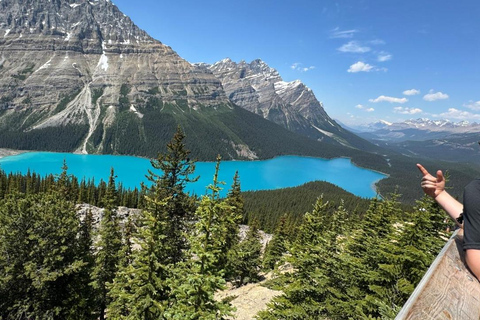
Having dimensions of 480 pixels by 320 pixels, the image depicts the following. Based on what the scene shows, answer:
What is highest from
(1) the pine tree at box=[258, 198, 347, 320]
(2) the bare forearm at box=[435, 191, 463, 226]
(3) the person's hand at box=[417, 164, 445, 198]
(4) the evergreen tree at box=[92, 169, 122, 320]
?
(3) the person's hand at box=[417, 164, 445, 198]

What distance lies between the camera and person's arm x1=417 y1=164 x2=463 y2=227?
12.5 feet

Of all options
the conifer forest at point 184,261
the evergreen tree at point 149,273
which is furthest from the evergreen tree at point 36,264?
the evergreen tree at point 149,273

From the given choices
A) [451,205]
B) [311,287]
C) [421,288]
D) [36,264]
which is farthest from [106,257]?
[421,288]

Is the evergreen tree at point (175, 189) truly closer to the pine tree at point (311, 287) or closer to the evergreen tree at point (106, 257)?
the pine tree at point (311, 287)

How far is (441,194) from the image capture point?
13.5ft

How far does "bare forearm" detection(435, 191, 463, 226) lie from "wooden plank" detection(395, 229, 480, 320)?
129cm

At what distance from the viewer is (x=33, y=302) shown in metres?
22.0

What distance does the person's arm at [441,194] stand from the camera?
12.5 feet

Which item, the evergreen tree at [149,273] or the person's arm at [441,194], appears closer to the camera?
the person's arm at [441,194]

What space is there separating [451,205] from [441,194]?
0.84 ft

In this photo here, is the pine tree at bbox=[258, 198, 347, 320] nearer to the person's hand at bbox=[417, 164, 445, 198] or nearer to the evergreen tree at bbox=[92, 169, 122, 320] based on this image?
the person's hand at bbox=[417, 164, 445, 198]

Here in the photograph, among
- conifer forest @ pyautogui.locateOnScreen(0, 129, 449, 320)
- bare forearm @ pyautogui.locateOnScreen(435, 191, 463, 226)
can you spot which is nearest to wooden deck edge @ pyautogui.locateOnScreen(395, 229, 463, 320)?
bare forearm @ pyautogui.locateOnScreen(435, 191, 463, 226)

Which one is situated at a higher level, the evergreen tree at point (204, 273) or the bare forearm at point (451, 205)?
the bare forearm at point (451, 205)

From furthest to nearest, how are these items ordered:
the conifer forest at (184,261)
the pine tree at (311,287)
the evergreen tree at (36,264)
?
the evergreen tree at (36,264) < the pine tree at (311,287) < the conifer forest at (184,261)
